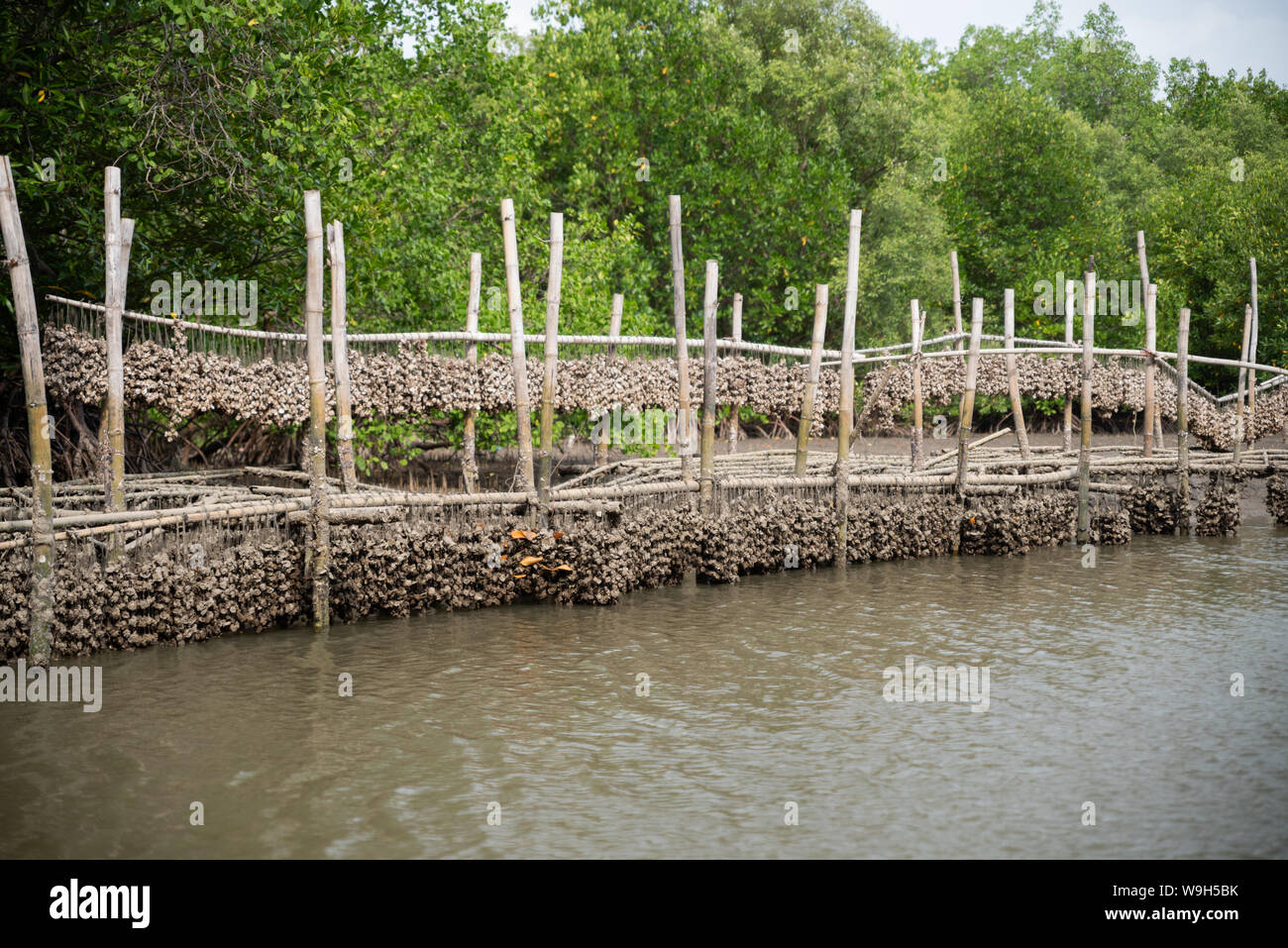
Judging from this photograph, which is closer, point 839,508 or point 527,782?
point 527,782

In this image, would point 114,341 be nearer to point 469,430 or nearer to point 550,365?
point 550,365

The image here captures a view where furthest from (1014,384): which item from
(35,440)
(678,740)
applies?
(35,440)

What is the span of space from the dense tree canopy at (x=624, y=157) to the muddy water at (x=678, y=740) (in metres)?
7.85

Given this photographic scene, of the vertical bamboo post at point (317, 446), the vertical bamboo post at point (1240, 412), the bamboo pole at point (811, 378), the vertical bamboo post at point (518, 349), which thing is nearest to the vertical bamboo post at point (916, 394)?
the bamboo pole at point (811, 378)

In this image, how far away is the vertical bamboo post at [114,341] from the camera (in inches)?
484

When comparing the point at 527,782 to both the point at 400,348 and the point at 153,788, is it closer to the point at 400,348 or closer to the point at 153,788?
the point at 153,788

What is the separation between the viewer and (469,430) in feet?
57.7

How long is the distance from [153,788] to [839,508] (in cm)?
1104

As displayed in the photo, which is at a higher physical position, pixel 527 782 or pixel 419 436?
pixel 419 436

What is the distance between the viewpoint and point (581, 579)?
570 inches

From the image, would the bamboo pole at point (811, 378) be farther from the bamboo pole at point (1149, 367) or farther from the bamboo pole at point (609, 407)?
the bamboo pole at point (1149, 367)

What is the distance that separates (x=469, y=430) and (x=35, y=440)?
7432 millimetres
